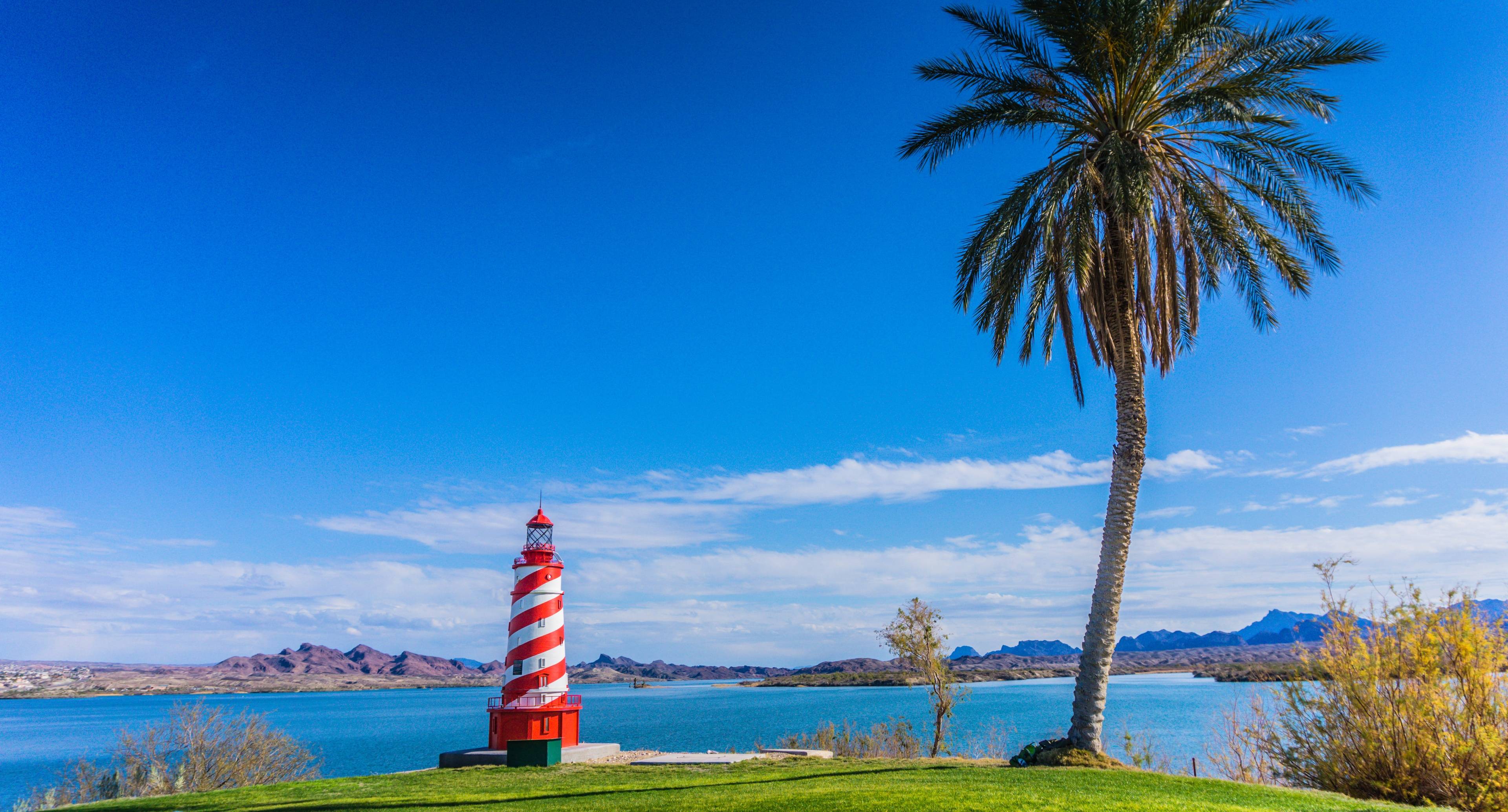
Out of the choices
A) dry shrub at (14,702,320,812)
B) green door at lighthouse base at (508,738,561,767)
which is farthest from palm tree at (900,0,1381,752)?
dry shrub at (14,702,320,812)

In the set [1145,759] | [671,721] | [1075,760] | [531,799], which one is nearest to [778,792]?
[531,799]

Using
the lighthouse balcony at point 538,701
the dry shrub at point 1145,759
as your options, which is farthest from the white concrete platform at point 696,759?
the dry shrub at point 1145,759

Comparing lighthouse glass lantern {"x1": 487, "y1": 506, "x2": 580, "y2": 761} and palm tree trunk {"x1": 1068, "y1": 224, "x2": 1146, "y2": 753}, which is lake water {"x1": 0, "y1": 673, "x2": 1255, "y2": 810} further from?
lighthouse glass lantern {"x1": 487, "y1": 506, "x2": 580, "y2": 761}

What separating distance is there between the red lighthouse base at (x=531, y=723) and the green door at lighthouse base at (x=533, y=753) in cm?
180

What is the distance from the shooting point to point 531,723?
19031 millimetres

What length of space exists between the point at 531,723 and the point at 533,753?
2.42 m

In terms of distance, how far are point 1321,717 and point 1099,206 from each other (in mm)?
9084

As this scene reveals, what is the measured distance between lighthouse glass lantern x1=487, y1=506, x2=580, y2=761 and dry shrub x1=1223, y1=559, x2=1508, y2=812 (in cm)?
1510

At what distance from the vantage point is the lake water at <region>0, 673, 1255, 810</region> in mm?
40344

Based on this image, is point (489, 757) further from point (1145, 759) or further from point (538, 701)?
point (1145, 759)

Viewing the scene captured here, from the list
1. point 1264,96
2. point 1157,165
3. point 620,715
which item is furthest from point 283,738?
point 620,715

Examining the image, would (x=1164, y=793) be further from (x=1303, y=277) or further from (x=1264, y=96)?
(x=1264, y=96)

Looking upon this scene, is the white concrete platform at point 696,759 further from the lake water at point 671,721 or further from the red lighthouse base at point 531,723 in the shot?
the lake water at point 671,721

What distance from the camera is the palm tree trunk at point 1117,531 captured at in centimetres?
1300
